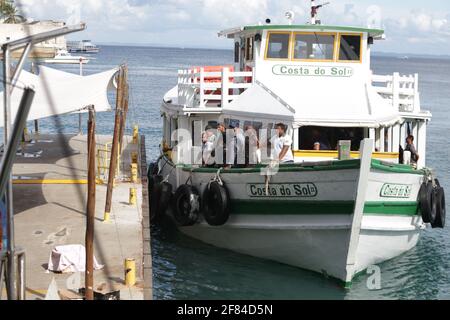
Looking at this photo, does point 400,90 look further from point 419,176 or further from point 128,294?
point 128,294

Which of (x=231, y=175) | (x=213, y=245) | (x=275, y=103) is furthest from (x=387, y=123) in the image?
(x=213, y=245)

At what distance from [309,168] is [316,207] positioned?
77cm

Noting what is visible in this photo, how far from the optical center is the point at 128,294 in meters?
10.9

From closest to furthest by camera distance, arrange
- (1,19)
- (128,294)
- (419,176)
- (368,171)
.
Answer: (128,294) < (368,171) < (419,176) < (1,19)

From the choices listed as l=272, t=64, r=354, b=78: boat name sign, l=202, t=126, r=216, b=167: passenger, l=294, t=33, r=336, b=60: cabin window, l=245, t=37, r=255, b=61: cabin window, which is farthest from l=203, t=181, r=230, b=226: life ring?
→ l=245, t=37, r=255, b=61: cabin window

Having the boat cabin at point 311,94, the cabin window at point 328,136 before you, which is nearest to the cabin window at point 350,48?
the boat cabin at point 311,94

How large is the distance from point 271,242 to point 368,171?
3.03 meters

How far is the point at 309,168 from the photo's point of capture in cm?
1386

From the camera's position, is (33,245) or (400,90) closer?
(33,245)

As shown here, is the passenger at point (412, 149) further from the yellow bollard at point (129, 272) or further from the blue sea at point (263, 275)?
the yellow bollard at point (129, 272)

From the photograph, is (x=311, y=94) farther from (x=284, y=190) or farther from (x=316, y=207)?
(x=316, y=207)

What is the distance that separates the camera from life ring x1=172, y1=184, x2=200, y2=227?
16.2m
